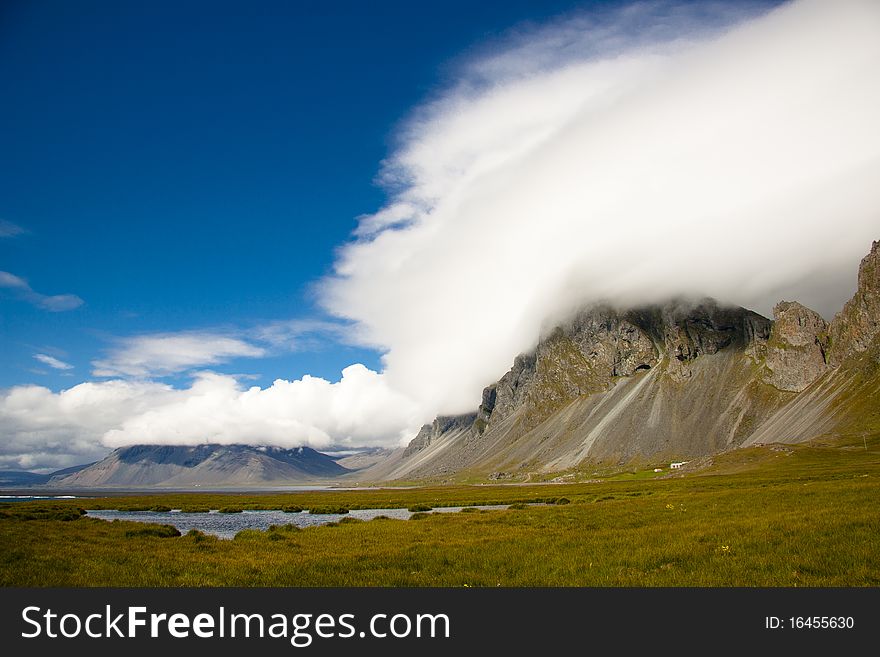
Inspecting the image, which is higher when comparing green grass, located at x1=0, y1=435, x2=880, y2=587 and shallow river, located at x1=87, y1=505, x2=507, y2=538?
green grass, located at x1=0, y1=435, x2=880, y2=587

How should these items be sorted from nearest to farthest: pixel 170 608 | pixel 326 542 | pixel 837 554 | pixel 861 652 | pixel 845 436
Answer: pixel 861 652 → pixel 170 608 → pixel 837 554 → pixel 326 542 → pixel 845 436

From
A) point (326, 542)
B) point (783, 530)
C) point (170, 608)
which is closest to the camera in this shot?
point (170, 608)

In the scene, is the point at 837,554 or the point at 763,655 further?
the point at 837,554

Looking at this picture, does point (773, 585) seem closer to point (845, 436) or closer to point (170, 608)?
point (170, 608)

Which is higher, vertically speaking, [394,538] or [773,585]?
[773,585]

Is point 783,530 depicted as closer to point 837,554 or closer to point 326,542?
point 837,554

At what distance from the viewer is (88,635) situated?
1409 cm

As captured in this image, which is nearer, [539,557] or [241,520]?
[539,557]

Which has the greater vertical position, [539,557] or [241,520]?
[539,557]

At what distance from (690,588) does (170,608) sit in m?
16.1

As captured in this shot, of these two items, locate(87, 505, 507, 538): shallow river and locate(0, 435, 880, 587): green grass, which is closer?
locate(0, 435, 880, 587): green grass

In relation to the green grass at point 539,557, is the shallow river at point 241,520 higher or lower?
lower

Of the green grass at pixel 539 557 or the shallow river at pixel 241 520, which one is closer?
the green grass at pixel 539 557

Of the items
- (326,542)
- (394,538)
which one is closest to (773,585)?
(394,538)
